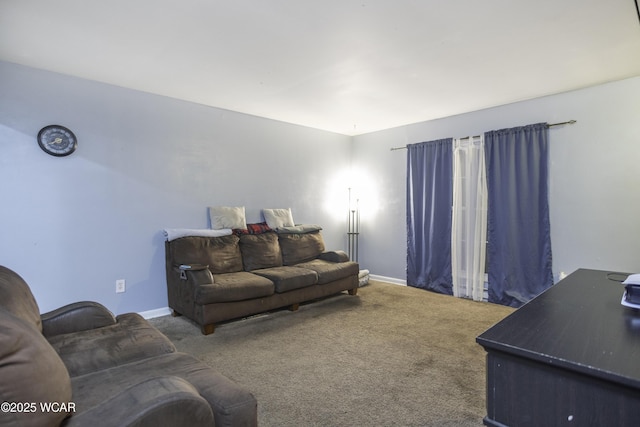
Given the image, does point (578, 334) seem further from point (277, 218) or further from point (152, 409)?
point (277, 218)

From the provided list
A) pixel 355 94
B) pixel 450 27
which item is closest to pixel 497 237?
pixel 355 94

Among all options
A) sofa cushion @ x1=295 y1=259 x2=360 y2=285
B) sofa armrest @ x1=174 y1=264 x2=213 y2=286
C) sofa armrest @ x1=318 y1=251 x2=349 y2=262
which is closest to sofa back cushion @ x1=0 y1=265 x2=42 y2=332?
sofa armrest @ x1=174 y1=264 x2=213 y2=286

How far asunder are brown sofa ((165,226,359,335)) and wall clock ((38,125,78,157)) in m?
1.25

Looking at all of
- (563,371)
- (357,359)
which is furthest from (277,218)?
(563,371)

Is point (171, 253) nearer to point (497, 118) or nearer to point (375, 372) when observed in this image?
point (375, 372)

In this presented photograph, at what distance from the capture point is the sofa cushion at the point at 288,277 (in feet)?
11.8

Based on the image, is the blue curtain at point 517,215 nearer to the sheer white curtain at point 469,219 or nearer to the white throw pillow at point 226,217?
the sheer white curtain at point 469,219

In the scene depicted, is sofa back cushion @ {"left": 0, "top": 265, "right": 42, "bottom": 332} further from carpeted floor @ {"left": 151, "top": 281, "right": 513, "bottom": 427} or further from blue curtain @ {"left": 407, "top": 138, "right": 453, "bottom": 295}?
blue curtain @ {"left": 407, "top": 138, "right": 453, "bottom": 295}

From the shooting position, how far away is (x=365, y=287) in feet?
16.2

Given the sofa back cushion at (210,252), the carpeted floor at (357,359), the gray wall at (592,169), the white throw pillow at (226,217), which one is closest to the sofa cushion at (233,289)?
the sofa back cushion at (210,252)

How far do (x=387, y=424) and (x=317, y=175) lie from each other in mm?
3904

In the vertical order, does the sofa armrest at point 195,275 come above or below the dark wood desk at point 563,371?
below

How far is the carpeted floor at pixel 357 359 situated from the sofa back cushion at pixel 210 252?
0.63 m

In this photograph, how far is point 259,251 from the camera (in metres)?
4.12
